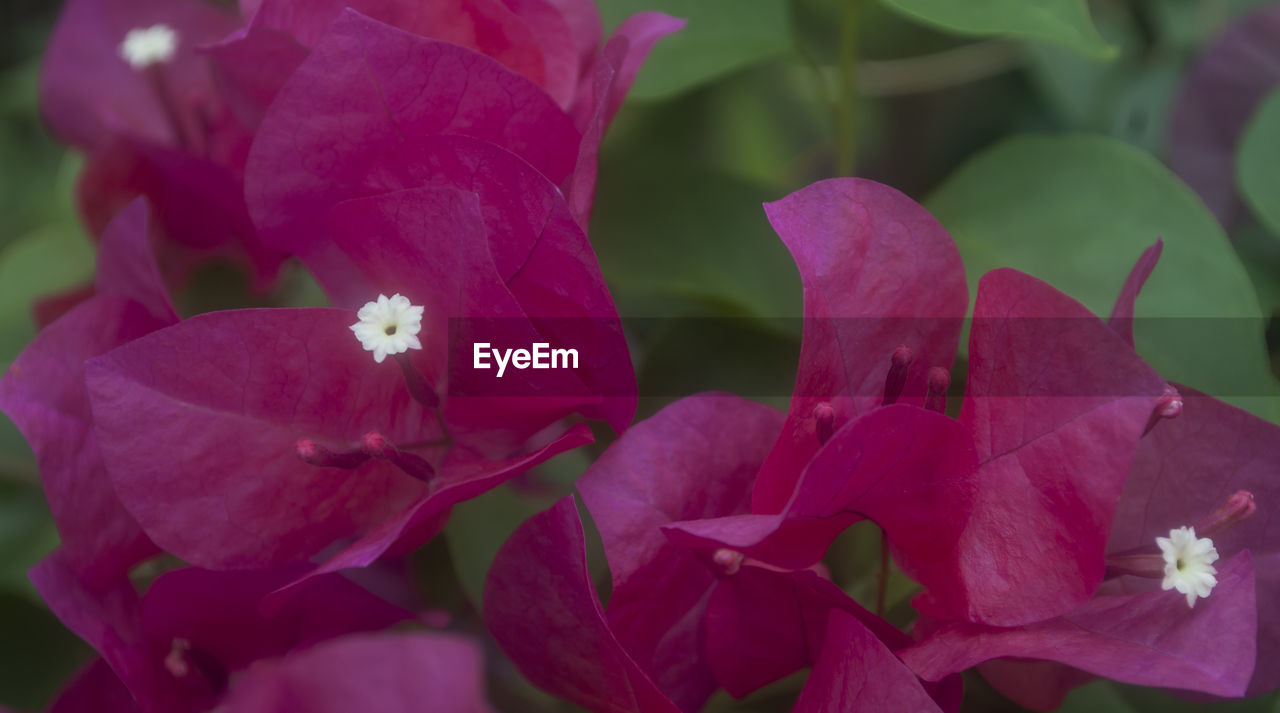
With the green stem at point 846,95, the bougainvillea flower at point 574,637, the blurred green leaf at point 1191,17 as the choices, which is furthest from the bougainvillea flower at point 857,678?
the blurred green leaf at point 1191,17

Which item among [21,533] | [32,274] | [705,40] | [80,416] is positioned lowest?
[21,533]

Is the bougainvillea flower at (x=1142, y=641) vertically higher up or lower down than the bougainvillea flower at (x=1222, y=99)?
lower down

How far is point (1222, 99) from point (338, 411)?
625mm

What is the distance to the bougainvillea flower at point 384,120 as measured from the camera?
40cm

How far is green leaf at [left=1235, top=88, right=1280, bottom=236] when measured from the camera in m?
0.59

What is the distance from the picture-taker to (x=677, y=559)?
399 mm

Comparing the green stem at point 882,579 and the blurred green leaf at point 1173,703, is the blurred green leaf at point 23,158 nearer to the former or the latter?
the green stem at point 882,579

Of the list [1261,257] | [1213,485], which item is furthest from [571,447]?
[1261,257]

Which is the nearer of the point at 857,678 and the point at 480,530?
the point at 857,678

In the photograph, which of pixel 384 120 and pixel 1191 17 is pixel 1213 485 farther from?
pixel 1191 17

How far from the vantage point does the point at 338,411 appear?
42 cm

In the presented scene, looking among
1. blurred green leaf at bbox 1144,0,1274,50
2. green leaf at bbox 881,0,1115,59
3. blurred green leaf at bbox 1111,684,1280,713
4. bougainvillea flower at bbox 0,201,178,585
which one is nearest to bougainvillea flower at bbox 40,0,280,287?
bougainvillea flower at bbox 0,201,178,585

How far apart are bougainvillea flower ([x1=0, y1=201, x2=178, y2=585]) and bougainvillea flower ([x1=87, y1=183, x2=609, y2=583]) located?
1.9 inches

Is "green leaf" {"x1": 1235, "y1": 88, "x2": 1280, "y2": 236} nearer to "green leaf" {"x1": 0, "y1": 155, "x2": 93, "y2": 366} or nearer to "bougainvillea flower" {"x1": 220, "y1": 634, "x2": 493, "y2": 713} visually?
"bougainvillea flower" {"x1": 220, "y1": 634, "x2": 493, "y2": 713}
